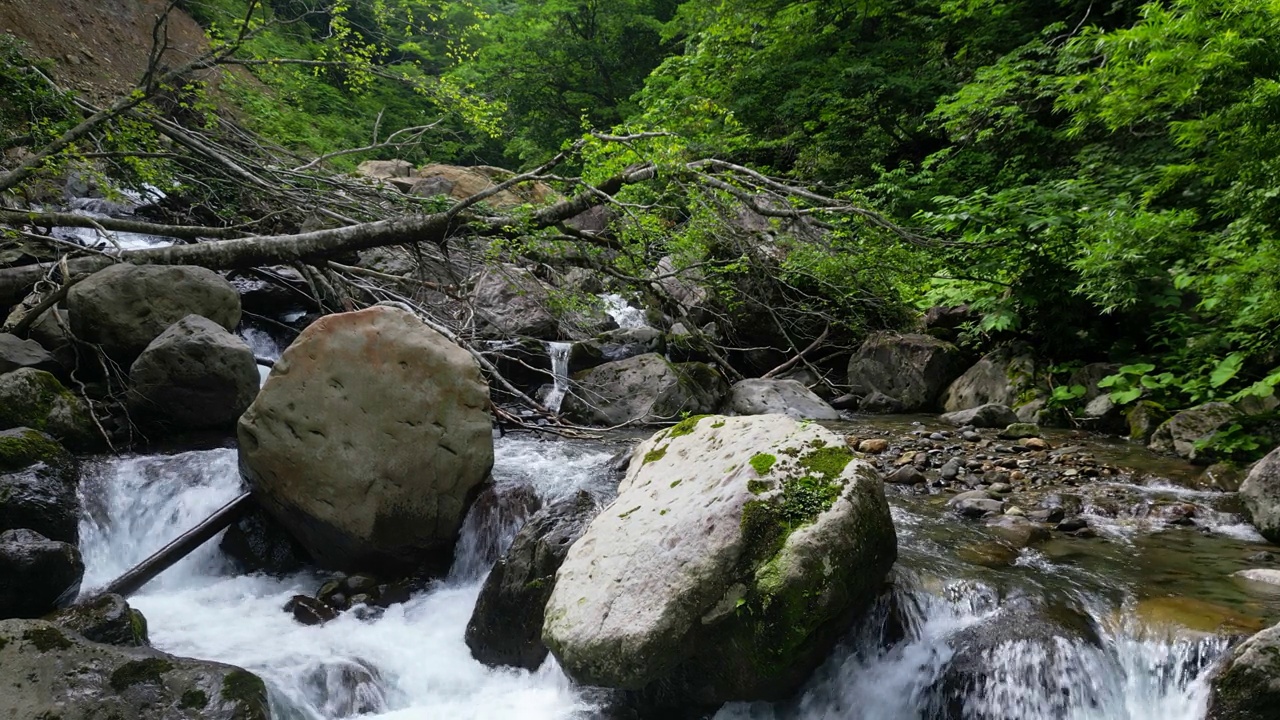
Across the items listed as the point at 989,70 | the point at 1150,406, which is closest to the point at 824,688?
the point at 1150,406

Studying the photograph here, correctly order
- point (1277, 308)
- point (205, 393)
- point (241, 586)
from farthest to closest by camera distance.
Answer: point (205, 393) → point (241, 586) → point (1277, 308)

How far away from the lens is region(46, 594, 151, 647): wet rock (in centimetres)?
374

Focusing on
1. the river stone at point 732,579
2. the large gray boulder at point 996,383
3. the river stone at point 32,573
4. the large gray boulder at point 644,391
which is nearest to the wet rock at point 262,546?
the river stone at point 32,573

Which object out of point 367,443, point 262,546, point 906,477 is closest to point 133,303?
point 262,546

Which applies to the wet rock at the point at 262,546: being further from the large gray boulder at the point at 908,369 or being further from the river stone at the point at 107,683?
the large gray boulder at the point at 908,369

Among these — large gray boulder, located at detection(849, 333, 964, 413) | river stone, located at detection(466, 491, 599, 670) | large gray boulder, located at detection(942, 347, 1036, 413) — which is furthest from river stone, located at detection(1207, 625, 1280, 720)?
large gray boulder, located at detection(849, 333, 964, 413)

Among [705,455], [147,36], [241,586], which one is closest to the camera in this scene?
[705,455]

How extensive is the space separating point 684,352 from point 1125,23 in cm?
960

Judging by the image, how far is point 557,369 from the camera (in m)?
9.73

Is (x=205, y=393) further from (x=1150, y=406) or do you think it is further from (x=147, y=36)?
(x=147, y=36)

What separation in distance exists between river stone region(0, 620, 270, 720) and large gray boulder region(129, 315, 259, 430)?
3.37 metres

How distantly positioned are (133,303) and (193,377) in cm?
112

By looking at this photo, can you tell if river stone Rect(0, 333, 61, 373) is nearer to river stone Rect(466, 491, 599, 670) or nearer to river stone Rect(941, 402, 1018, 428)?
river stone Rect(466, 491, 599, 670)

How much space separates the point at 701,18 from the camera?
16391mm
